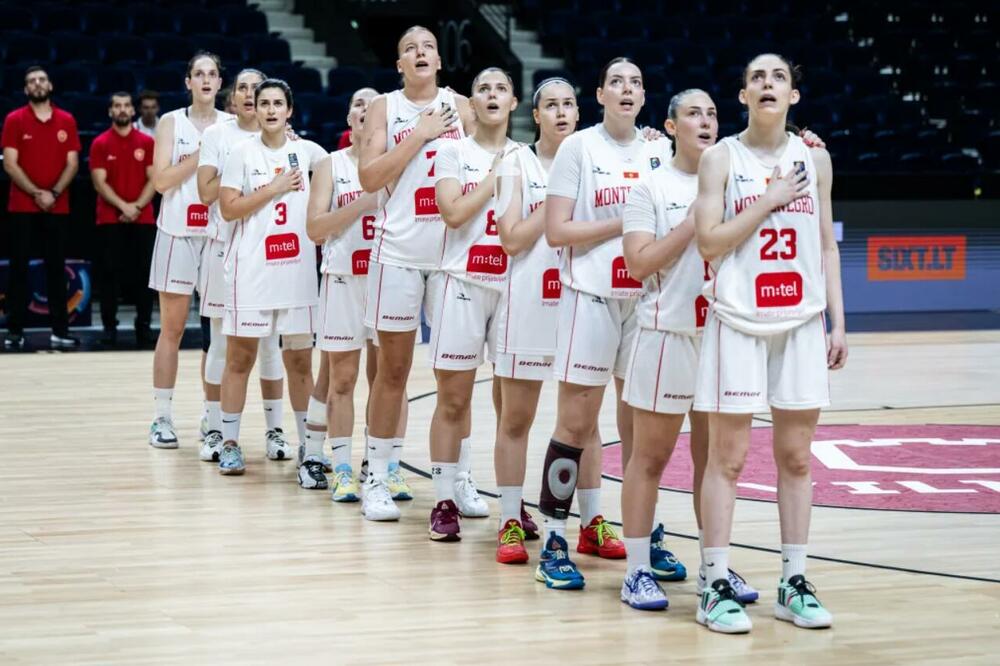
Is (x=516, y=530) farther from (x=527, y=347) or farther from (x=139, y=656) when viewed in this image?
(x=139, y=656)

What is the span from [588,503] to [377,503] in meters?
0.99

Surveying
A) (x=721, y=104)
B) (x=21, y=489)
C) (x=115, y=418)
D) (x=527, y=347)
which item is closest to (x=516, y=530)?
(x=527, y=347)

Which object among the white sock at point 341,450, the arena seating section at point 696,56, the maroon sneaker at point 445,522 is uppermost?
the arena seating section at point 696,56

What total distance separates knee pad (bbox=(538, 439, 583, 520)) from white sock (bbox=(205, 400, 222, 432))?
9.64 ft

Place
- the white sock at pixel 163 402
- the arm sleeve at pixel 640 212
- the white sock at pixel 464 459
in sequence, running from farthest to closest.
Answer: the white sock at pixel 163 402 < the white sock at pixel 464 459 < the arm sleeve at pixel 640 212

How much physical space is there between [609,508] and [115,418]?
3.61 meters

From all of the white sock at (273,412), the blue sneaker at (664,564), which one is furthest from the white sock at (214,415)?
the blue sneaker at (664,564)

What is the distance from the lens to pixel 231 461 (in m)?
7.14

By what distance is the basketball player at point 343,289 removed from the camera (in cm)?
659

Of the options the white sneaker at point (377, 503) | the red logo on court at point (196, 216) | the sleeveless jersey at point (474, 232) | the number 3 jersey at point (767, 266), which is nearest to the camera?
the number 3 jersey at point (767, 266)

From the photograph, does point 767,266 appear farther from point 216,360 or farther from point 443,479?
point 216,360

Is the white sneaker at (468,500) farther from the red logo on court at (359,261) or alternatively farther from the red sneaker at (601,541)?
the red logo on court at (359,261)

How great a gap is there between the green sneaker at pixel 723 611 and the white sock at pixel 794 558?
19 cm

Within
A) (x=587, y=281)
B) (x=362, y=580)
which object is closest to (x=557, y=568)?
(x=362, y=580)
